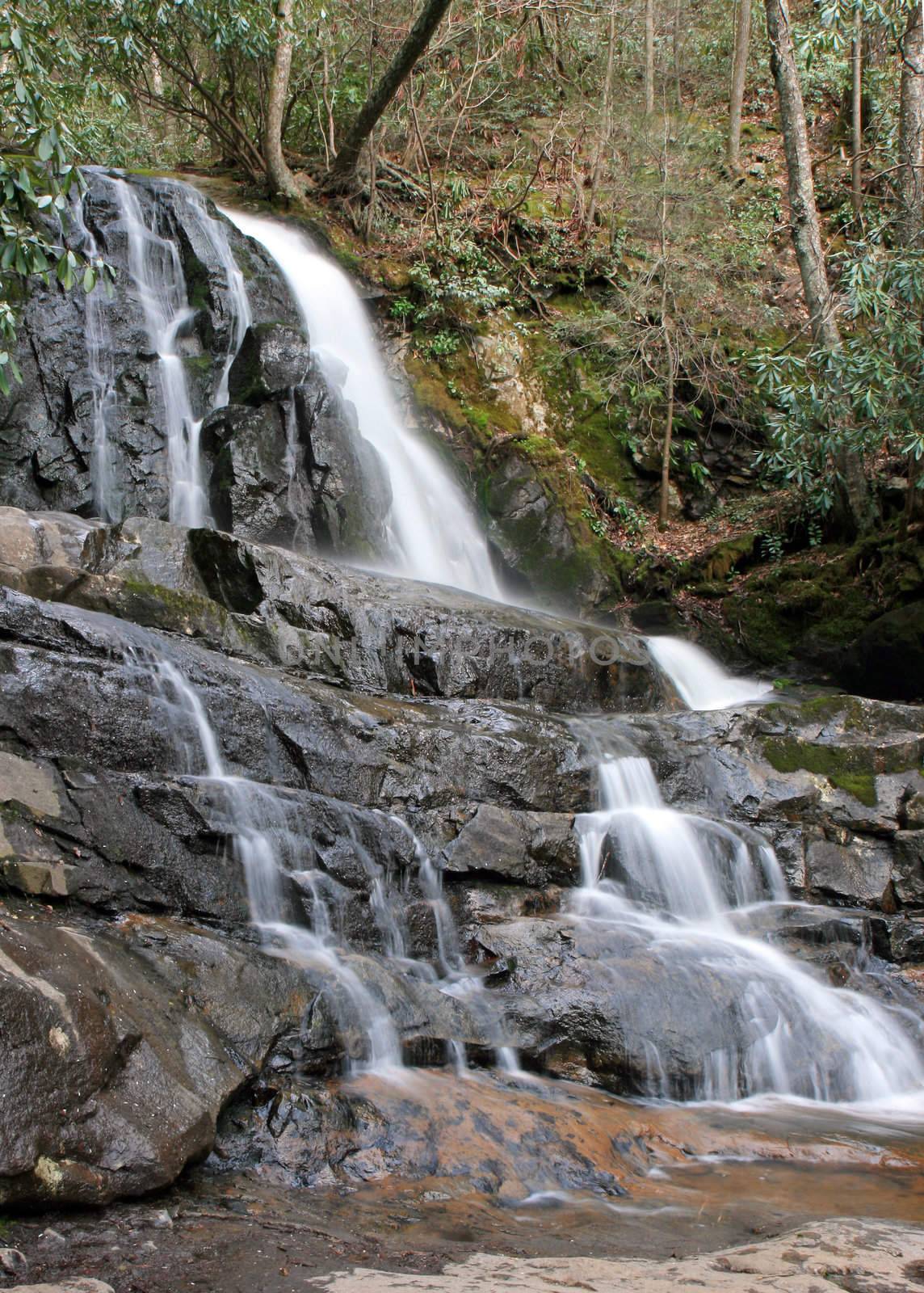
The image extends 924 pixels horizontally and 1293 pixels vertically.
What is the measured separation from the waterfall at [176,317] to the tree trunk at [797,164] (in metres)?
7.54

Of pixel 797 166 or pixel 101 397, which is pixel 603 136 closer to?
pixel 797 166

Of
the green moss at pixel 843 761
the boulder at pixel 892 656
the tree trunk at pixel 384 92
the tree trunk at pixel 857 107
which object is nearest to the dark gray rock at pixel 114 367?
the tree trunk at pixel 384 92

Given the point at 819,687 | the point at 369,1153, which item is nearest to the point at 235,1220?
the point at 369,1153

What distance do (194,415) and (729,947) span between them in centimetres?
924

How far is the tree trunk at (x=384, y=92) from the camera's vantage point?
42.2 ft

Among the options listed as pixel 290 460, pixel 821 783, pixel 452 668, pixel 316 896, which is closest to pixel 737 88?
pixel 290 460

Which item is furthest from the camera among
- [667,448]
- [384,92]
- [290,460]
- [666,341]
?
[667,448]

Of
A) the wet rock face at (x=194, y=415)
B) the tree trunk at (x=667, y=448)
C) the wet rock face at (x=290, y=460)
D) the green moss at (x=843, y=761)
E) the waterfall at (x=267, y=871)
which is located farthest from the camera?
the tree trunk at (x=667, y=448)

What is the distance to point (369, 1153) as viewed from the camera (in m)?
4.22

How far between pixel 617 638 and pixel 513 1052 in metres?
6.59

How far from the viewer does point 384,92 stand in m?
15.3

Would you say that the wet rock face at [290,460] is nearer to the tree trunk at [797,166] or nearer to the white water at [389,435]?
the white water at [389,435]

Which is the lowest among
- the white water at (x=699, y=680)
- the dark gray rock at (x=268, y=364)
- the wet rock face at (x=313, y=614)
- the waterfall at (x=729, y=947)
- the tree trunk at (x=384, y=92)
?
the waterfall at (x=729, y=947)

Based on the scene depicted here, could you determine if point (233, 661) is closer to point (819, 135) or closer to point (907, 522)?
point (907, 522)
